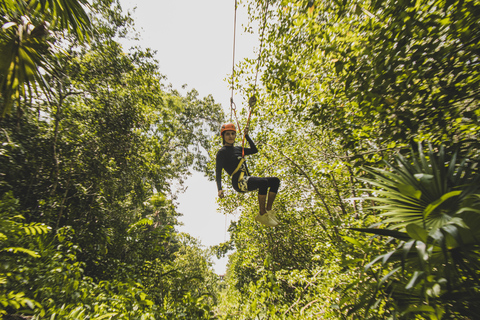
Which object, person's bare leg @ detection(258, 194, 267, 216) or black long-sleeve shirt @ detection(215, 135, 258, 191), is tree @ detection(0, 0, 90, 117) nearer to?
black long-sleeve shirt @ detection(215, 135, 258, 191)

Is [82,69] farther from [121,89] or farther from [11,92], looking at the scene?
[11,92]

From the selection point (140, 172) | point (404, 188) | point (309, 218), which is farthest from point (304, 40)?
point (309, 218)

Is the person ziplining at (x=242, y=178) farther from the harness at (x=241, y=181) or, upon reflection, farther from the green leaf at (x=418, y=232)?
the green leaf at (x=418, y=232)

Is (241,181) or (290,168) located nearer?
(241,181)

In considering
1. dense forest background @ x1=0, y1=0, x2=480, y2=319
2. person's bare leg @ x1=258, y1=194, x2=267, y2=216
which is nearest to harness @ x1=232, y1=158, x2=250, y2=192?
person's bare leg @ x1=258, y1=194, x2=267, y2=216

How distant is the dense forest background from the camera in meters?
1.40

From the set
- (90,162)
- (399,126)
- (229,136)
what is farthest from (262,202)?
(90,162)

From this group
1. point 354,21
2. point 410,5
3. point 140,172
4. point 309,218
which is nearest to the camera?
point 410,5

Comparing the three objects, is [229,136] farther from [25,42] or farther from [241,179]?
[25,42]

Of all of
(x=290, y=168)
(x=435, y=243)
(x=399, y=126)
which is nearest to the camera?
(x=435, y=243)

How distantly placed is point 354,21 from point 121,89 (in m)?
5.79

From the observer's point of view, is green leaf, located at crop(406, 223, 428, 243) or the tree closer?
green leaf, located at crop(406, 223, 428, 243)

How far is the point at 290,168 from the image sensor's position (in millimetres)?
6508

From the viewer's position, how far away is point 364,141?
8.87 ft
